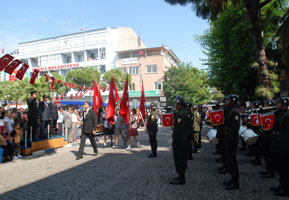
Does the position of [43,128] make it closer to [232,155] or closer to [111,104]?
[111,104]

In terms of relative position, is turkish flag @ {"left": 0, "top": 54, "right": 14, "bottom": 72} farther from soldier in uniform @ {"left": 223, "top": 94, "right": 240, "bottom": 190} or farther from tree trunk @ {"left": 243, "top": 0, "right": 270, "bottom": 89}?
tree trunk @ {"left": 243, "top": 0, "right": 270, "bottom": 89}

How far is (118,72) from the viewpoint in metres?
42.0

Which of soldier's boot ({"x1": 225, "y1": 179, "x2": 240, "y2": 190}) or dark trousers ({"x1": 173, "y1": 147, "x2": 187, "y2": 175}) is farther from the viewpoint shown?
dark trousers ({"x1": 173, "y1": 147, "x2": 187, "y2": 175})

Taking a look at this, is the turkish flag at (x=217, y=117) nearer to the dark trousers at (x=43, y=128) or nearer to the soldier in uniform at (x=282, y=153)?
the soldier in uniform at (x=282, y=153)

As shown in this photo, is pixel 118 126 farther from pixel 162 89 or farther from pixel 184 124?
pixel 162 89

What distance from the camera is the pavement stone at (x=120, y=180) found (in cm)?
488

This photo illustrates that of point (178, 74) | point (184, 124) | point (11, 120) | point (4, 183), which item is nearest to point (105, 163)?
point (4, 183)

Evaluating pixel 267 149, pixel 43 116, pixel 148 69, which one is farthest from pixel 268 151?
pixel 148 69

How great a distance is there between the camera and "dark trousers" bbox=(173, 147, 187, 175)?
18.0ft

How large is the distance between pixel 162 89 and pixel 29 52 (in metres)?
31.4

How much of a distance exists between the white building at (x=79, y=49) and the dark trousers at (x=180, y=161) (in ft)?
147

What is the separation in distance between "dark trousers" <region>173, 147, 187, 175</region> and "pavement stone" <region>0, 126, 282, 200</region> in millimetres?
341

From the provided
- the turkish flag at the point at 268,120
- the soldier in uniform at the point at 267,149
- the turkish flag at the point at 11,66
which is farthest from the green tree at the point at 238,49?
the turkish flag at the point at 11,66

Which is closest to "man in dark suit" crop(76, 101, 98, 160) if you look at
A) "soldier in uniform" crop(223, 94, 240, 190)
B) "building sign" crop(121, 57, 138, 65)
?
"soldier in uniform" crop(223, 94, 240, 190)
